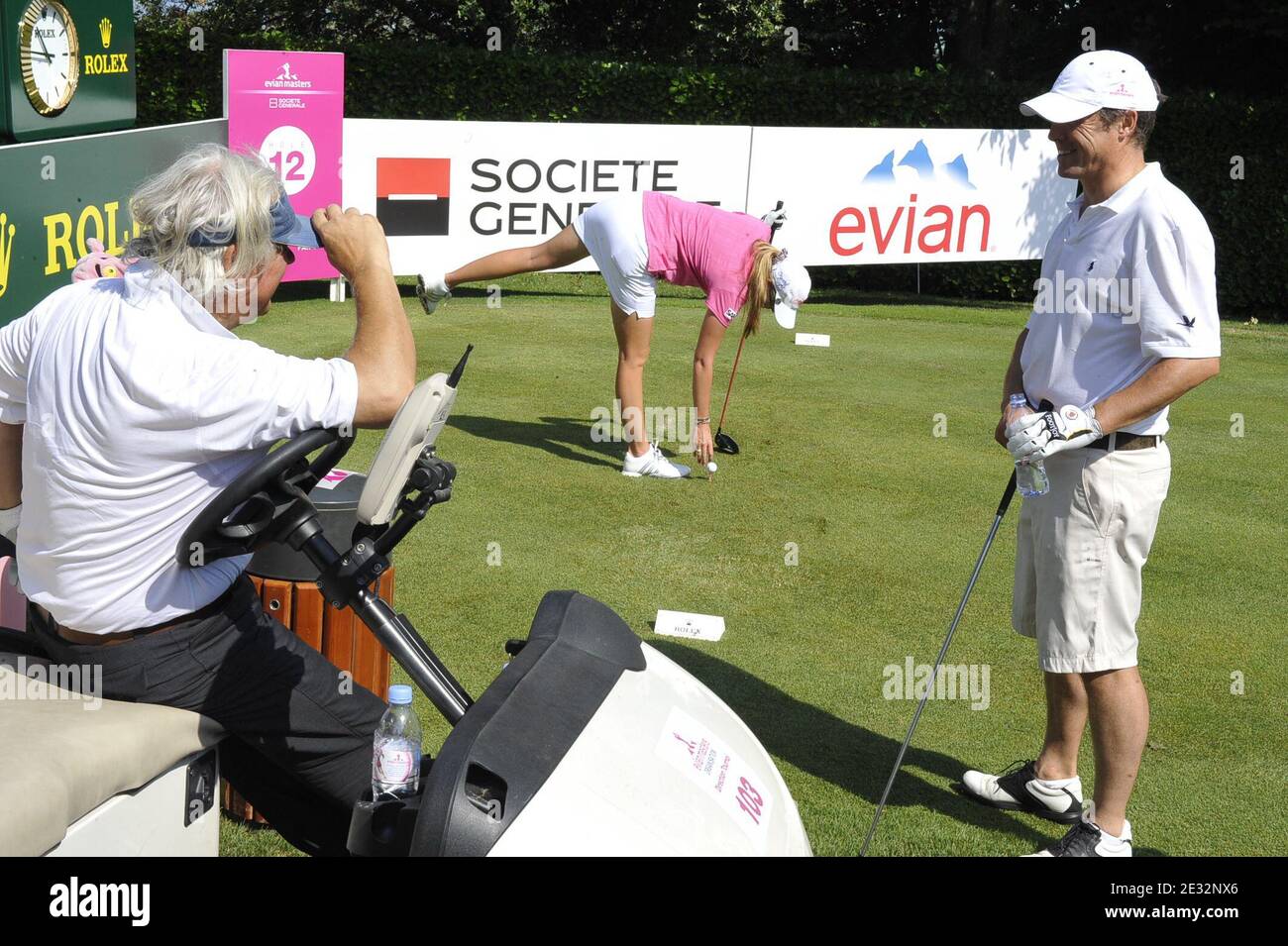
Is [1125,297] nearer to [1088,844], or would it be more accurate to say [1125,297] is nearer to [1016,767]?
[1088,844]

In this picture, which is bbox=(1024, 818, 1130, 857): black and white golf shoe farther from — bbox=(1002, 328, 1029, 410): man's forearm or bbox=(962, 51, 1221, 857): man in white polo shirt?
bbox=(1002, 328, 1029, 410): man's forearm

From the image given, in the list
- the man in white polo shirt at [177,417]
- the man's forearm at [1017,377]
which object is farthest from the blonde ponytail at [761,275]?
the man in white polo shirt at [177,417]

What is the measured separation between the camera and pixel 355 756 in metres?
2.81

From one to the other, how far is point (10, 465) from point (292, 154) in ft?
34.1

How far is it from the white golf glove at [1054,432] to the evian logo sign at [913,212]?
1134cm

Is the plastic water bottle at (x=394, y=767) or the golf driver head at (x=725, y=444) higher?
the plastic water bottle at (x=394, y=767)

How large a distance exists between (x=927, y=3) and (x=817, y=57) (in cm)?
236

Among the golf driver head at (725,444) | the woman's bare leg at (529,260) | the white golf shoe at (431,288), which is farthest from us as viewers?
the golf driver head at (725,444)

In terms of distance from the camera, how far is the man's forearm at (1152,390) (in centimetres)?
346

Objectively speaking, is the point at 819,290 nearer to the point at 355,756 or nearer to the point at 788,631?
the point at 788,631

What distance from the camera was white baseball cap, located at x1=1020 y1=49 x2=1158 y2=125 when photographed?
11.5 ft

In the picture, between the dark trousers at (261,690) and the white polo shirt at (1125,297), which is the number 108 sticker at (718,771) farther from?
the white polo shirt at (1125,297)

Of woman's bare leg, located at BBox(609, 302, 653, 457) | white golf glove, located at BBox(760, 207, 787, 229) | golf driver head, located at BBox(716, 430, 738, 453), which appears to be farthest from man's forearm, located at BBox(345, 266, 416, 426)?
golf driver head, located at BBox(716, 430, 738, 453)
